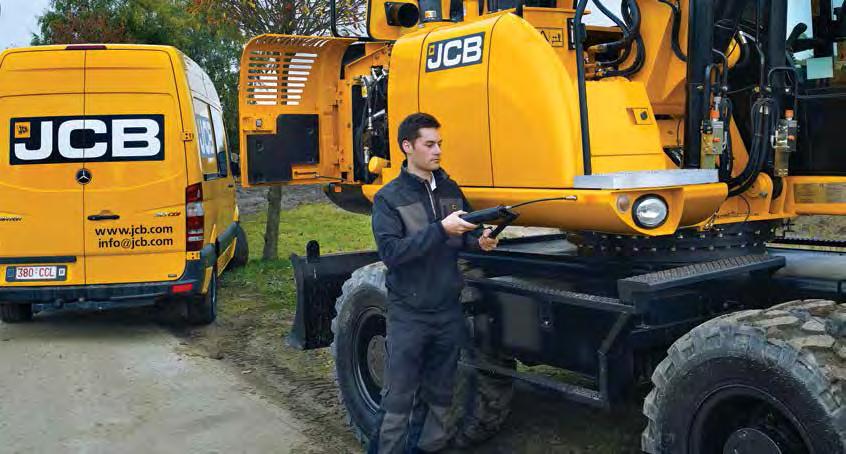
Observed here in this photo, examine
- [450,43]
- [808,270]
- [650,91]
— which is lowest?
[808,270]

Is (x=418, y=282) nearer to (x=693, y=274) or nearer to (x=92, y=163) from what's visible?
(x=693, y=274)

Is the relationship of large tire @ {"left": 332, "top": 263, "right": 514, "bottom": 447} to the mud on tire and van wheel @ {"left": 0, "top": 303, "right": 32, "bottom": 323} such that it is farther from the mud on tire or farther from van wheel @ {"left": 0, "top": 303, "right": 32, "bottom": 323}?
van wheel @ {"left": 0, "top": 303, "right": 32, "bottom": 323}

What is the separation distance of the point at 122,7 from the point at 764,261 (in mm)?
16183

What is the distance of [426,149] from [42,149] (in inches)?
220

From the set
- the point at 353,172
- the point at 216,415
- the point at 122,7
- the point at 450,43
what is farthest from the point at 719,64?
the point at 122,7

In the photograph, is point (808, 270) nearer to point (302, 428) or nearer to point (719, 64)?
point (719, 64)

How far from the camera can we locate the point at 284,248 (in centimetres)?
1577

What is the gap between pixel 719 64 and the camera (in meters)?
4.52

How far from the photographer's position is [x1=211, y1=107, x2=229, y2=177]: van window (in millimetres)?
10534

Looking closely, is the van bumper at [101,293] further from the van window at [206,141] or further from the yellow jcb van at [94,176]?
the van window at [206,141]

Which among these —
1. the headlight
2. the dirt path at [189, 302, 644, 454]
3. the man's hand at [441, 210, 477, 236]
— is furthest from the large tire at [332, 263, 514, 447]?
the headlight

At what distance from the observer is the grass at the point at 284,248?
10.6 metres

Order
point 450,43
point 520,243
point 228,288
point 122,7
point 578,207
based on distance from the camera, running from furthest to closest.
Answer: point 122,7 → point 228,288 → point 520,243 → point 450,43 → point 578,207

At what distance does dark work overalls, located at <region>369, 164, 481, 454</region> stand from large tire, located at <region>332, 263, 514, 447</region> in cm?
Result: 68
